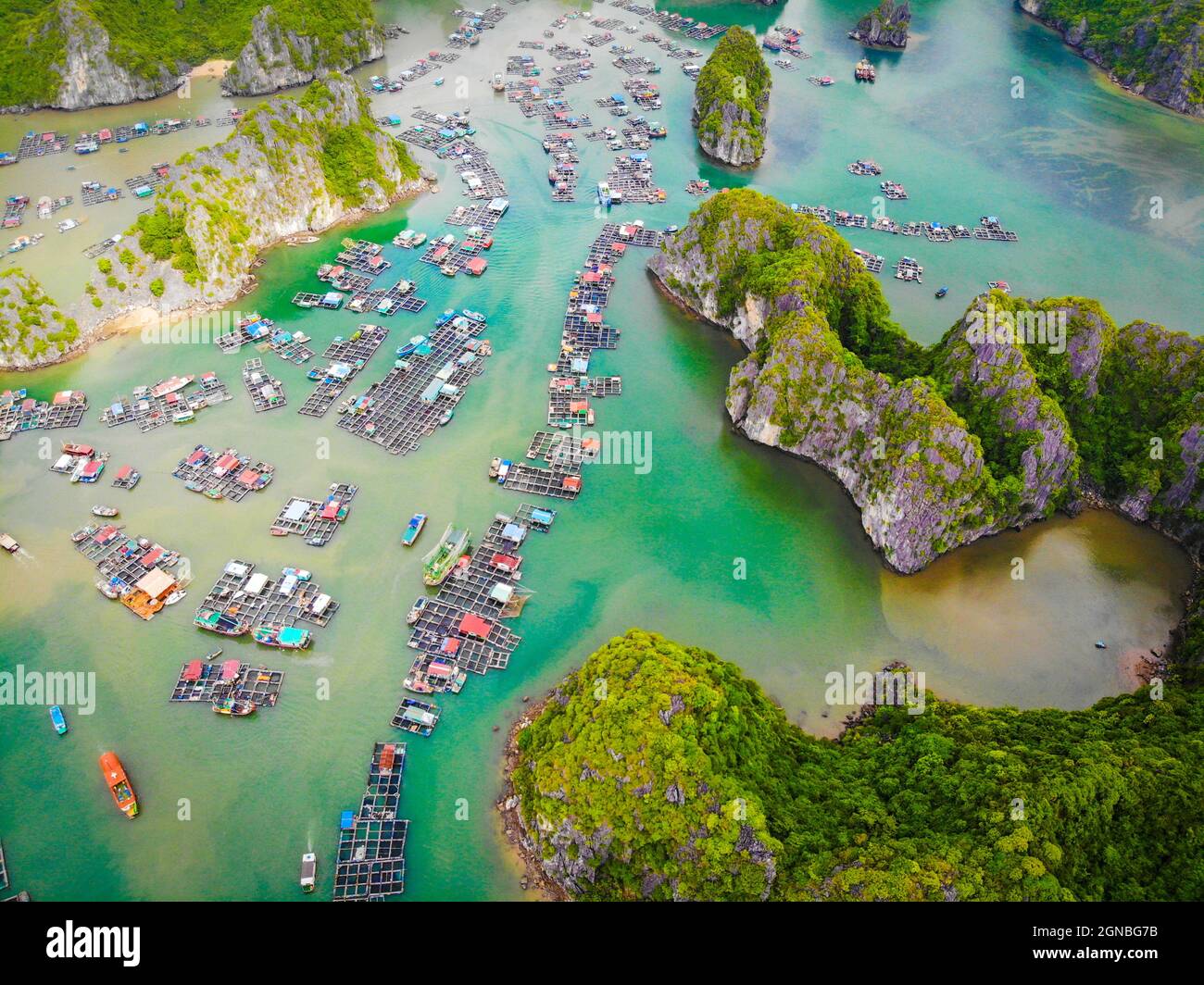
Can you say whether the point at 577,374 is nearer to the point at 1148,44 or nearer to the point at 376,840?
the point at 376,840

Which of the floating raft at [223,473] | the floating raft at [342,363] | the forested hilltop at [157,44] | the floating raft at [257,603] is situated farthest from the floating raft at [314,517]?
the forested hilltop at [157,44]

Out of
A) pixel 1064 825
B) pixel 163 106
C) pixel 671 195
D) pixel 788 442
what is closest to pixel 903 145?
pixel 671 195

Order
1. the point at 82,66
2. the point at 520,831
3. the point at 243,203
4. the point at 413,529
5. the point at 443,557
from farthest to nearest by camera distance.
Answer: the point at 82,66 < the point at 243,203 < the point at 413,529 < the point at 443,557 < the point at 520,831

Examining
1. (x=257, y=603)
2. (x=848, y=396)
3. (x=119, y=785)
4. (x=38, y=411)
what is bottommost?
(x=119, y=785)

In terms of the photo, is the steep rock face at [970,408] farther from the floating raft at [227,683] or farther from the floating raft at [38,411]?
the floating raft at [38,411]

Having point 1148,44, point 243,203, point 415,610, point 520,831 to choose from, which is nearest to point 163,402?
point 243,203

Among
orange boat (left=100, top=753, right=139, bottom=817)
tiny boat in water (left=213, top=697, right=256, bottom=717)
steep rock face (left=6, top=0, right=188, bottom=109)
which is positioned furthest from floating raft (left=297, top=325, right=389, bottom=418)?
steep rock face (left=6, top=0, right=188, bottom=109)
